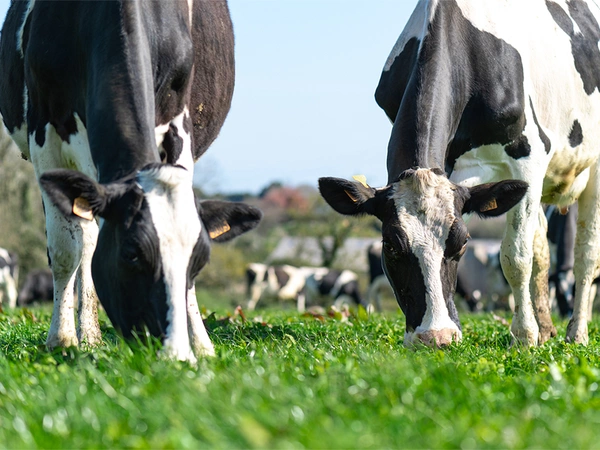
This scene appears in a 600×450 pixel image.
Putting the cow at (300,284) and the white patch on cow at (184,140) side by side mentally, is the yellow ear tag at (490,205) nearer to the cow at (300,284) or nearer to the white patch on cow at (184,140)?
the white patch on cow at (184,140)

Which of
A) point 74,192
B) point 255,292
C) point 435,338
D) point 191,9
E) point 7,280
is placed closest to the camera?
point 74,192

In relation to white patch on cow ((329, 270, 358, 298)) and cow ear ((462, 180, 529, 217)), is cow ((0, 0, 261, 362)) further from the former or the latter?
white patch on cow ((329, 270, 358, 298))

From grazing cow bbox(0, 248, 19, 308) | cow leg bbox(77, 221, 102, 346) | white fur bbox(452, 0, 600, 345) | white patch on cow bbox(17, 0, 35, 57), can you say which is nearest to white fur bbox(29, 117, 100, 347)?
cow leg bbox(77, 221, 102, 346)

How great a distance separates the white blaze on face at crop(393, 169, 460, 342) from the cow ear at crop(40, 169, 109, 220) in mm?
2327

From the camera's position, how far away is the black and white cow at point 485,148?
605cm

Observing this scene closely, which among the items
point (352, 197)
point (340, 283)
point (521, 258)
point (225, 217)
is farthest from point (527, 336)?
point (340, 283)

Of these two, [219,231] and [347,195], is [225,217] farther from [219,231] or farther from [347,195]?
[347,195]

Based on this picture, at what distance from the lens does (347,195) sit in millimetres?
6668

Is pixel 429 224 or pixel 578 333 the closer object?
pixel 429 224

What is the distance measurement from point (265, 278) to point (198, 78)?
36.1m

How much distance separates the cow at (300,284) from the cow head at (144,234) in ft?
117

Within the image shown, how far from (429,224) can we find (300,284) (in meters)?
37.7

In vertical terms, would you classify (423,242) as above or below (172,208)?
below

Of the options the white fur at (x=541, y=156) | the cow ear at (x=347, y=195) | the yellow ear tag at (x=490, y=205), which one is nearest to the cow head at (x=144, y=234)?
the cow ear at (x=347, y=195)
